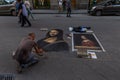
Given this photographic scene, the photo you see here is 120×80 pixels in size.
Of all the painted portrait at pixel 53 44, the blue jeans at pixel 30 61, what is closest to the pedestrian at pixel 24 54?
the blue jeans at pixel 30 61

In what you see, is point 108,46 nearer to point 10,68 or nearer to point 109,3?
point 10,68

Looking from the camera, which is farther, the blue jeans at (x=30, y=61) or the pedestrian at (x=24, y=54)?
the blue jeans at (x=30, y=61)

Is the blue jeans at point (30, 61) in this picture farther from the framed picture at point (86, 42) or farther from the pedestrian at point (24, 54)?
the framed picture at point (86, 42)

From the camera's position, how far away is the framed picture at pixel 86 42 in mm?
9898

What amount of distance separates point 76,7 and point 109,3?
598cm

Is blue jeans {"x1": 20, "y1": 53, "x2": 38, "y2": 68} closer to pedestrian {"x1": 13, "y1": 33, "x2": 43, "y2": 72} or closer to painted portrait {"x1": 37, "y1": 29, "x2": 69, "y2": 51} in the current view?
pedestrian {"x1": 13, "y1": 33, "x2": 43, "y2": 72}

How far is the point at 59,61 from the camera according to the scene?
8211 mm

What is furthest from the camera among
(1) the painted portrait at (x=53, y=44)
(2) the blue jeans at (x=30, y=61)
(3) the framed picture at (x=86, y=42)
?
(3) the framed picture at (x=86, y=42)

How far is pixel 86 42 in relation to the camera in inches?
427

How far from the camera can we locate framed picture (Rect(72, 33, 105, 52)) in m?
9.90

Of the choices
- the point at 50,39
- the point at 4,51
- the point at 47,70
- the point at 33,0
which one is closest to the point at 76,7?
the point at 33,0

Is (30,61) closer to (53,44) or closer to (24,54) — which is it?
(24,54)

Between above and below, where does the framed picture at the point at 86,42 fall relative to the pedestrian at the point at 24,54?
below

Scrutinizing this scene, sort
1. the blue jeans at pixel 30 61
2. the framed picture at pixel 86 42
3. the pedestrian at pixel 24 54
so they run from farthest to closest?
the framed picture at pixel 86 42
the blue jeans at pixel 30 61
the pedestrian at pixel 24 54
